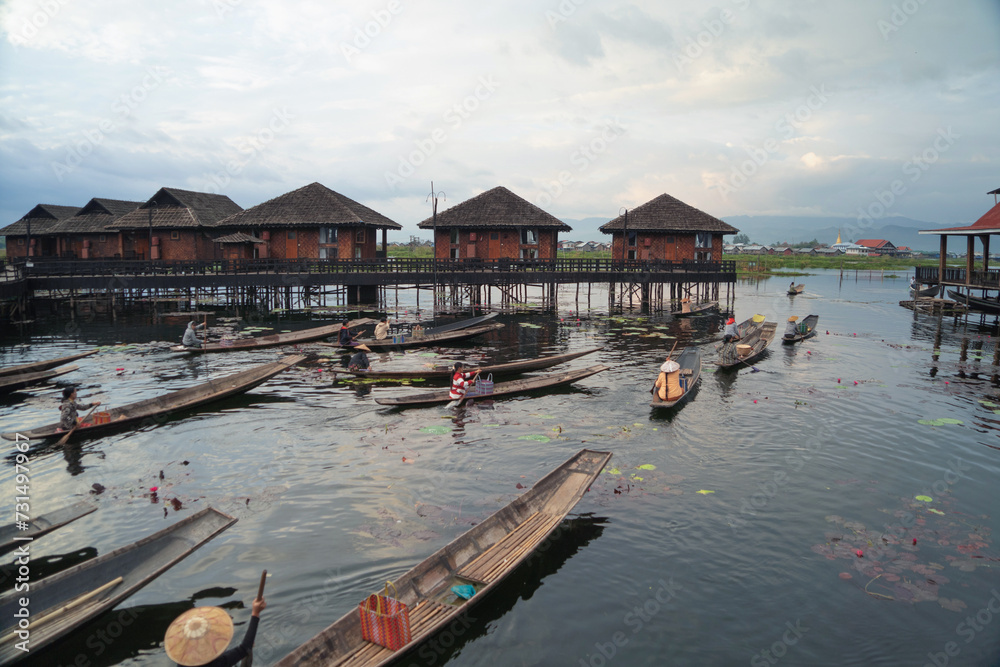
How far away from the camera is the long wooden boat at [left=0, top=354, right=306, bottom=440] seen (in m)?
14.5

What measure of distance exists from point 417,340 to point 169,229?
31392 mm

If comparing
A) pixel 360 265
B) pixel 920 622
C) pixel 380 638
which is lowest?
pixel 920 622

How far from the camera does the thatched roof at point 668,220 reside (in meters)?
47.5

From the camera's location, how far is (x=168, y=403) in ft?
55.6

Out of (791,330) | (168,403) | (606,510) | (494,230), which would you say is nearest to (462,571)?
(606,510)

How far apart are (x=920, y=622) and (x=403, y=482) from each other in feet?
30.1

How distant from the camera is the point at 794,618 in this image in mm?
8461

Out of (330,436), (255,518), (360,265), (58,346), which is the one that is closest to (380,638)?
(255,518)

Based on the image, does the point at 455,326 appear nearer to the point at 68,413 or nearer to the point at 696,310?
the point at 68,413

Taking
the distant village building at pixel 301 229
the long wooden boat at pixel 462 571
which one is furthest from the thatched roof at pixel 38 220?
the long wooden boat at pixel 462 571

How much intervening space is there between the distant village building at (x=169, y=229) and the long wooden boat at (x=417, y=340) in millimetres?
26633

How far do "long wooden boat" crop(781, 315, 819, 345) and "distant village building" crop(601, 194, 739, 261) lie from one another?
51.8ft

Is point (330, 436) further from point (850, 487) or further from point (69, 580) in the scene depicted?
point (850, 487)

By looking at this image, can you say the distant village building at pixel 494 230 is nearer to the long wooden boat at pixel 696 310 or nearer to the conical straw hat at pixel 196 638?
the long wooden boat at pixel 696 310
